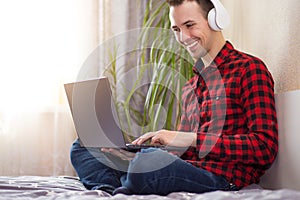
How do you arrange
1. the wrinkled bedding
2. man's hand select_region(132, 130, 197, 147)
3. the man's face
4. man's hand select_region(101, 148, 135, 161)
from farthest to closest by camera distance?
1. the man's face
2. man's hand select_region(101, 148, 135, 161)
3. man's hand select_region(132, 130, 197, 147)
4. the wrinkled bedding

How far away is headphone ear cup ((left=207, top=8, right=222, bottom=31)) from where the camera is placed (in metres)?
1.71

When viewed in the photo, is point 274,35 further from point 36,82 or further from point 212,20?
point 36,82

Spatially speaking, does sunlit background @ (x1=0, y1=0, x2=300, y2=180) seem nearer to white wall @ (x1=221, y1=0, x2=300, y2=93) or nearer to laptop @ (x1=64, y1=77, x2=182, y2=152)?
white wall @ (x1=221, y1=0, x2=300, y2=93)

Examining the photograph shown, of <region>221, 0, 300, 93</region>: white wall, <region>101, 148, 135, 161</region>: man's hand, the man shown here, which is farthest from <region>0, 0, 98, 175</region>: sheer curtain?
<region>101, 148, 135, 161</region>: man's hand

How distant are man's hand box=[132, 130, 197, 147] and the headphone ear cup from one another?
1.35ft

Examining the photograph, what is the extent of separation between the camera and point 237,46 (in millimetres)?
2461

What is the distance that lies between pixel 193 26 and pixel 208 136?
1.40 feet

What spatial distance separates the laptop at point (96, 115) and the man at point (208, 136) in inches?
1.7

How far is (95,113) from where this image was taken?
1642 mm

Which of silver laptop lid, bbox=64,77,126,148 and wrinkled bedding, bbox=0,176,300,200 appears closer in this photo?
wrinkled bedding, bbox=0,176,300,200

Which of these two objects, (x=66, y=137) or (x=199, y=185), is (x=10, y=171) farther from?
(x=199, y=185)

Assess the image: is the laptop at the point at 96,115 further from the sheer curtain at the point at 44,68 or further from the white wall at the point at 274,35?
the sheer curtain at the point at 44,68

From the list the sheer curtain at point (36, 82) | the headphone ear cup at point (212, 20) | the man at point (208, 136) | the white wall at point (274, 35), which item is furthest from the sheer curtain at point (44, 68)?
the headphone ear cup at point (212, 20)

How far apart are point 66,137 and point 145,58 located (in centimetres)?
62
